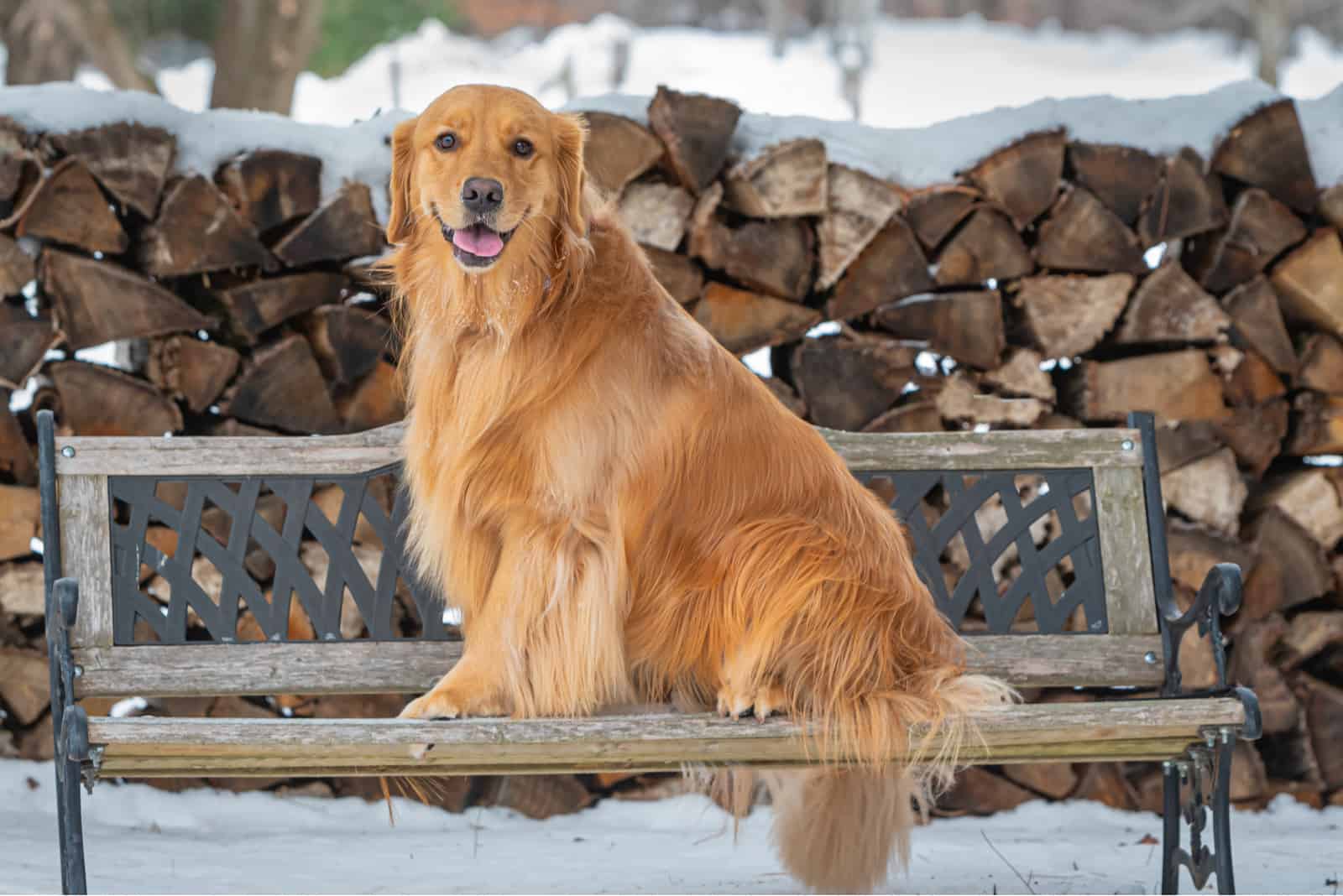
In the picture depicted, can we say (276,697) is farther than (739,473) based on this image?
Yes

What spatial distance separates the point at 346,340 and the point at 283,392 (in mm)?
218

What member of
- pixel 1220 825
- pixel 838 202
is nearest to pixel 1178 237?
pixel 838 202

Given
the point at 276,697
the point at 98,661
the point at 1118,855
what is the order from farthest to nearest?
the point at 276,697 < the point at 1118,855 < the point at 98,661

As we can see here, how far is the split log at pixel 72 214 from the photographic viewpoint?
148 inches

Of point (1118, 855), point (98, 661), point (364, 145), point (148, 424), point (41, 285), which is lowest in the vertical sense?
point (1118, 855)

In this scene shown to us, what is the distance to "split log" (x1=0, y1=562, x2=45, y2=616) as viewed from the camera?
12.7 feet

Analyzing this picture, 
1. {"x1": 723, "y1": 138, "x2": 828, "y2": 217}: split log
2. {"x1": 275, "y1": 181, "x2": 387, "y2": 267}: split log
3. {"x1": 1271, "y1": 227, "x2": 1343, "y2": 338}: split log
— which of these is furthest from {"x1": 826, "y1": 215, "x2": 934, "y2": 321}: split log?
{"x1": 275, "y1": 181, "x2": 387, "y2": 267}: split log

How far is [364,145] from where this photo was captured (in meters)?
3.96

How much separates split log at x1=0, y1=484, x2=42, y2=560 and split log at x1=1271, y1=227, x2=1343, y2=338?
3522 mm

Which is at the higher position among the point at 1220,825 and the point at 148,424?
the point at 148,424

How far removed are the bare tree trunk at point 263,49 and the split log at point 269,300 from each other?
4626 mm

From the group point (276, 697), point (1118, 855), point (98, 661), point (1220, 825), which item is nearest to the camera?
point (1220, 825)

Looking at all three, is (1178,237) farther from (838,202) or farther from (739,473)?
(739,473)

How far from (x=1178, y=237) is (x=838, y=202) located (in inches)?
39.3
